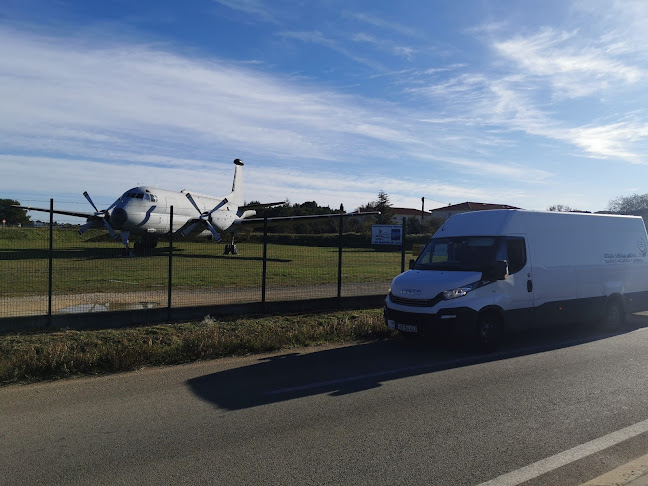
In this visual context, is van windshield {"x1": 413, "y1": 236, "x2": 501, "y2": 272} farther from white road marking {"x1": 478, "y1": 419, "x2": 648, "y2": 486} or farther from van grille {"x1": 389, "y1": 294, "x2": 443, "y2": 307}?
white road marking {"x1": 478, "y1": 419, "x2": 648, "y2": 486}

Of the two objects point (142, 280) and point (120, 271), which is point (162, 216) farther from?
point (142, 280)

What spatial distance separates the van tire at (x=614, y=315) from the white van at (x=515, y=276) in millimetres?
22

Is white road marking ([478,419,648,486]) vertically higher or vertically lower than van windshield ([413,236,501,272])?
lower

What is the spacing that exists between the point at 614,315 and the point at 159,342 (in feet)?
30.8

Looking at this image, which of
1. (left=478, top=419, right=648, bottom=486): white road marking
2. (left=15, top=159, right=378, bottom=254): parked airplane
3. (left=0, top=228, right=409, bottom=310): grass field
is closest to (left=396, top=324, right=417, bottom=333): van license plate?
(left=478, top=419, right=648, bottom=486): white road marking

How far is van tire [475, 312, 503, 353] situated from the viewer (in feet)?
29.1

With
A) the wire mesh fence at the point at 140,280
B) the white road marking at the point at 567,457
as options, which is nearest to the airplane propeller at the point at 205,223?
the wire mesh fence at the point at 140,280

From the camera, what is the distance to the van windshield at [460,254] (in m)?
9.34

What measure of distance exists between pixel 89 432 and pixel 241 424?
1483 mm

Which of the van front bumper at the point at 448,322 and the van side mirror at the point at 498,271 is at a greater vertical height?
the van side mirror at the point at 498,271

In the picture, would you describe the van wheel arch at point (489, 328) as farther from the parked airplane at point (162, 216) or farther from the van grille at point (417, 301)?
the parked airplane at point (162, 216)

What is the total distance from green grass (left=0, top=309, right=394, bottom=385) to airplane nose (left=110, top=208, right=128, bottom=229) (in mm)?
18277

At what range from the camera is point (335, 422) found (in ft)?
17.8

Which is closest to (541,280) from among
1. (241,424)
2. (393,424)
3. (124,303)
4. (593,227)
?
(593,227)
